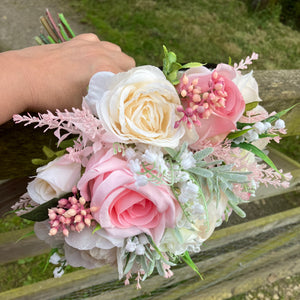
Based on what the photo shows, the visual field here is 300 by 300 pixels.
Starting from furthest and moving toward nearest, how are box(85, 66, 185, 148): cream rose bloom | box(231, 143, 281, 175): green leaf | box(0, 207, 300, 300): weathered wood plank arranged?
box(0, 207, 300, 300): weathered wood plank < box(231, 143, 281, 175): green leaf < box(85, 66, 185, 148): cream rose bloom

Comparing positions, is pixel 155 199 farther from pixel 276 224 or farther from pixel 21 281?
pixel 21 281

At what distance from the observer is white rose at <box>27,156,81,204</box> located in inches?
22.2

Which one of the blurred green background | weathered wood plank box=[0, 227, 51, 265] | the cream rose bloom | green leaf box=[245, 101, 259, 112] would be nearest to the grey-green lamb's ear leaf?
the cream rose bloom

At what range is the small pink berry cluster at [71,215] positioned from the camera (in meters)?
0.55

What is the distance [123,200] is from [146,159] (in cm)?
10

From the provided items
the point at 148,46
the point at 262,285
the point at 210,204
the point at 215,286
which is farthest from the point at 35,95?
the point at 148,46

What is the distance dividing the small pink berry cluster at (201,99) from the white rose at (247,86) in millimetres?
75

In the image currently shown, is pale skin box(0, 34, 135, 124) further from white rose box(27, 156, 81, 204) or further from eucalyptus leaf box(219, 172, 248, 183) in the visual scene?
eucalyptus leaf box(219, 172, 248, 183)

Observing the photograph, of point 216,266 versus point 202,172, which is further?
point 216,266

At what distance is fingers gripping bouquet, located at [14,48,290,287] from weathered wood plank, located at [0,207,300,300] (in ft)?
2.82

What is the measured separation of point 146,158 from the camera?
517 millimetres

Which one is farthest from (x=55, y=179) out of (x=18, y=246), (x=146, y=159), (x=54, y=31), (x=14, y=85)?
(x=18, y=246)

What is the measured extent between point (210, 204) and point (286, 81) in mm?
562

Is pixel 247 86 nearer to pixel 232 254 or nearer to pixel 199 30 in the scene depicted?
pixel 232 254
